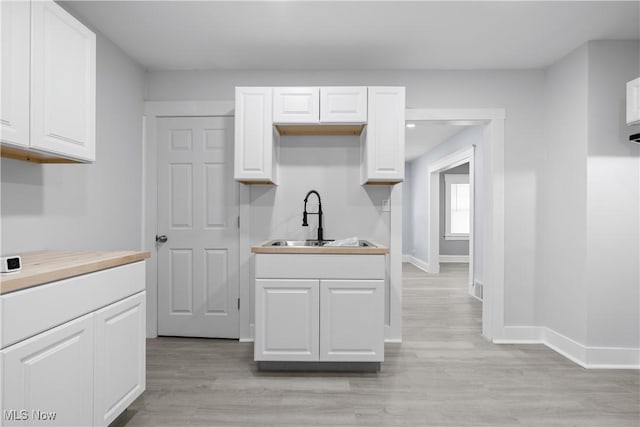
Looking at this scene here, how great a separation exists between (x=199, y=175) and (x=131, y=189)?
22.9 inches

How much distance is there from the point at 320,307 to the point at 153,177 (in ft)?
6.60

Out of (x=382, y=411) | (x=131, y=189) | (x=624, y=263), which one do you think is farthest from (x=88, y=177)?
(x=624, y=263)

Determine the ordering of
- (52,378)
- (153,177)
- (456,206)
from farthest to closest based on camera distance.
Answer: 1. (456,206)
2. (153,177)
3. (52,378)

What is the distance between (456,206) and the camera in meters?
9.46

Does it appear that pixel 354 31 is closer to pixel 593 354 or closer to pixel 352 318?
pixel 352 318

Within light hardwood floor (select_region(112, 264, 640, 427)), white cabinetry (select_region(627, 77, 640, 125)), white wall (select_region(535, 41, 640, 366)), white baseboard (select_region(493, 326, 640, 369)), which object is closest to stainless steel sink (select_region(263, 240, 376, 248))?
light hardwood floor (select_region(112, 264, 640, 427))

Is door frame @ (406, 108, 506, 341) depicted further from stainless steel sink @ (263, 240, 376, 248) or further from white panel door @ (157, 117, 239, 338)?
white panel door @ (157, 117, 239, 338)

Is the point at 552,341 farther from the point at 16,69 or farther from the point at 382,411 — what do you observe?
the point at 16,69

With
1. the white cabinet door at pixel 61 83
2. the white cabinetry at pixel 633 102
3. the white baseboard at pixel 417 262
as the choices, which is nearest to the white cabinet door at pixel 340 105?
the white cabinet door at pixel 61 83

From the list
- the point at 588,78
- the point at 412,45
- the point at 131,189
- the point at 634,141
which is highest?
the point at 412,45

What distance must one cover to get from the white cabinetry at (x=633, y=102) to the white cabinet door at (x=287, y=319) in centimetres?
248

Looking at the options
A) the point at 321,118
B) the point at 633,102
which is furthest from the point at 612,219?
the point at 321,118

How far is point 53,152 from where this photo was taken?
1.80 meters

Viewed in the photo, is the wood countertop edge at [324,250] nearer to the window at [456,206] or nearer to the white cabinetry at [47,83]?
the white cabinetry at [47,83]
